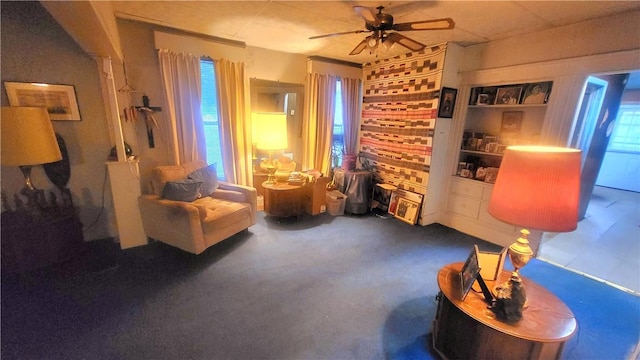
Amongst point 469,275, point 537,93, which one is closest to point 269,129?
point 469,275

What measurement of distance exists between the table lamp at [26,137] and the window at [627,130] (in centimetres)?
934

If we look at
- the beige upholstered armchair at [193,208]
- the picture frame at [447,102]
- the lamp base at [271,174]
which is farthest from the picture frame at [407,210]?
the beige upholstered armchair at [193,208]

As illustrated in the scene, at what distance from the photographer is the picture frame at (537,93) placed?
2.68 m

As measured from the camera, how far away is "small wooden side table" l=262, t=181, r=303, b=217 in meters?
3.29

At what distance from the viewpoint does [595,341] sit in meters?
1.70

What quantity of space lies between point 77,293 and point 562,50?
474 cm

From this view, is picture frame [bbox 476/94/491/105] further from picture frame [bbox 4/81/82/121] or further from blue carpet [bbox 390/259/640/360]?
picture frame [bbox 4/81/82/121]

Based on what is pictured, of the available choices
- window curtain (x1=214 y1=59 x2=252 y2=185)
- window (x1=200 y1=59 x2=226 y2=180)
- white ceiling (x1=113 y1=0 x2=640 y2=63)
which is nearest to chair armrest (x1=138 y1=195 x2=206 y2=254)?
window (x1=200 y1=59 x2=226 y2=180)

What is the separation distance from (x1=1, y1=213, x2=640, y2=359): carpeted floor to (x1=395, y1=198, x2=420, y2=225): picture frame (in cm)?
66

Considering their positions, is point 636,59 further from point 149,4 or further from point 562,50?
point 149,4

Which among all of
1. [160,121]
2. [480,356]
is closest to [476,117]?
[480,356]

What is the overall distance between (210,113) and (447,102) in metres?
3.02

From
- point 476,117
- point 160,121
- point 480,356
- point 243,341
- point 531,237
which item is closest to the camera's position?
point 480,356

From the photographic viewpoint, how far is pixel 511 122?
3.03 m
